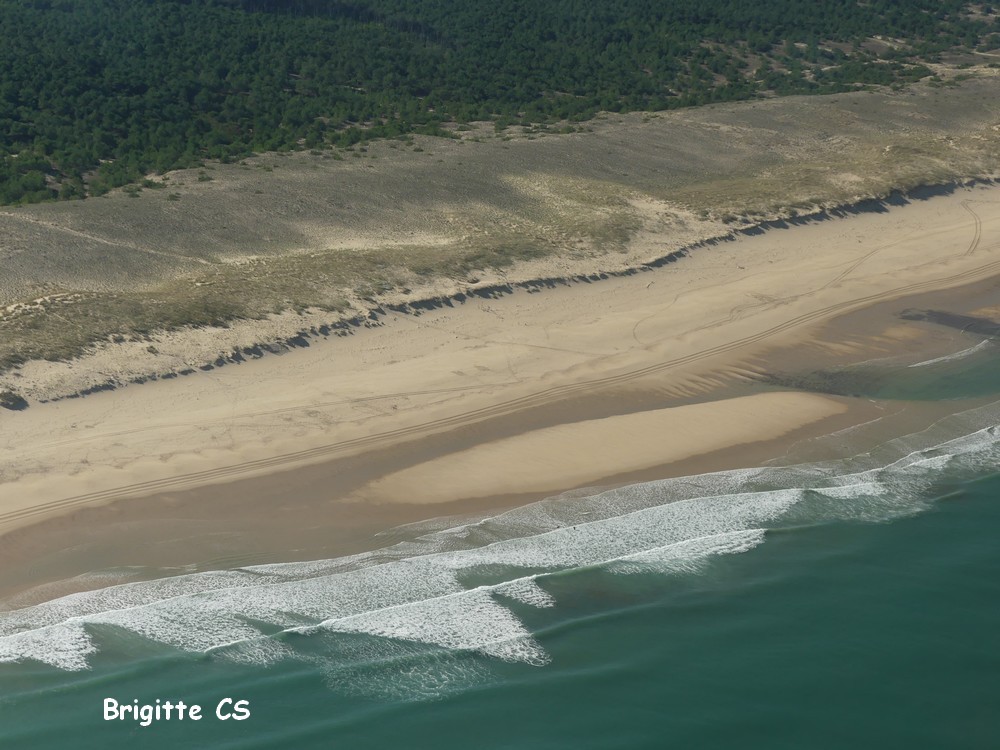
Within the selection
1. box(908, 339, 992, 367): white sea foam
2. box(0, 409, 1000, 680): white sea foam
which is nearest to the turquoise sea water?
box(0, 409, 1000, 680): white sea foam

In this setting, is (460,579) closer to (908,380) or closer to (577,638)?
(577,638)

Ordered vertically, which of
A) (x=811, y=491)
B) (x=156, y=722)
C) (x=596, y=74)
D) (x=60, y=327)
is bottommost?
(x=156, y=722)

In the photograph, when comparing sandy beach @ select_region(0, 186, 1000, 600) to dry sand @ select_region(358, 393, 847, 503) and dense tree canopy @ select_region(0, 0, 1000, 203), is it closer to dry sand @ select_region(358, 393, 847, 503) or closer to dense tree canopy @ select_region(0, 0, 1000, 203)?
dry sand @ select_region(358, 393, 847, 503)

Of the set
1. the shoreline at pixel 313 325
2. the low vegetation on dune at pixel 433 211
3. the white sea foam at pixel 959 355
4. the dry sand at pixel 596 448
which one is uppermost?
the low vegetation on dune at pixel 433 211

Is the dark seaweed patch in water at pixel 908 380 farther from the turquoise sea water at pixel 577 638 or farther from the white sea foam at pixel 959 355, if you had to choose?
the turquoise sea water at pixel 577 638

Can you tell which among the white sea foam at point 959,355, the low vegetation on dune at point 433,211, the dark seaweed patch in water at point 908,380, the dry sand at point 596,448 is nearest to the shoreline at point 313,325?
the low vegetation on dune at point 433,211

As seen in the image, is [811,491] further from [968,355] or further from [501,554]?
[968,355]

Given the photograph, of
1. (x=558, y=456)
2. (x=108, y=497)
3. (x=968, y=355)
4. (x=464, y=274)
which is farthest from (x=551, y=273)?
(x=108, y=497)
